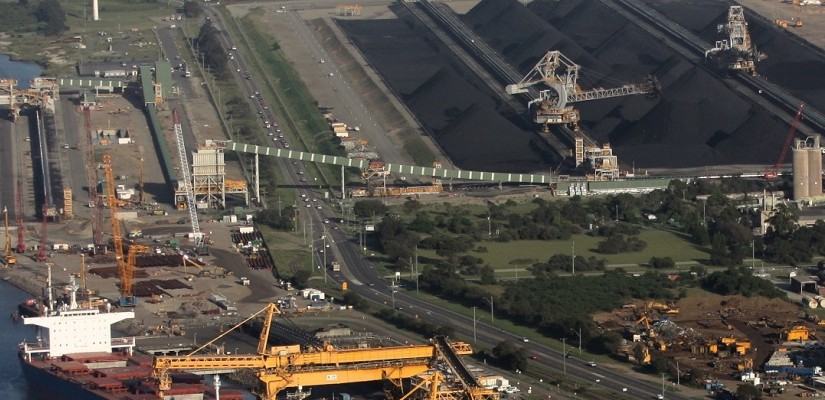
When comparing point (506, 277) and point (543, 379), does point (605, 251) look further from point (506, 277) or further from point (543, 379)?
point (543, 379)

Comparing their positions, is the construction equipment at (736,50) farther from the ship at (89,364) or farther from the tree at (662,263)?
the ship at (89,364)

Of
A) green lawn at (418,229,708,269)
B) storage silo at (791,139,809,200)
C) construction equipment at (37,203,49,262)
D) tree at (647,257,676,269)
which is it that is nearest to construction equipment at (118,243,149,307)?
construction equipment at (37,203,49,262)

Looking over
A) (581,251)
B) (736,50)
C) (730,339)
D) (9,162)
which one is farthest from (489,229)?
(736,50)

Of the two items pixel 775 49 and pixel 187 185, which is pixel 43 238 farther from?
pixel 775 49

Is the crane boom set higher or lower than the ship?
higher

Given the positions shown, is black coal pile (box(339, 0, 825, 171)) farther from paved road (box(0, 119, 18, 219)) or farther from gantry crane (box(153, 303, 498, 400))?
gantry crane (box(153, 303, 498, 400))

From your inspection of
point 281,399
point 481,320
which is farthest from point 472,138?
point 281,399
